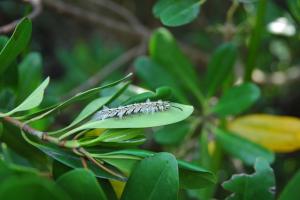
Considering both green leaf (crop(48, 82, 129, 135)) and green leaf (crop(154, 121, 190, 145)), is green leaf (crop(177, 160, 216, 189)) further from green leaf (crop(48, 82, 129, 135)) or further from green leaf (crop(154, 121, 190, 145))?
green leaf (crop(154, 121, 190, 145))

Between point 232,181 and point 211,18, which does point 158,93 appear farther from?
point 211,18

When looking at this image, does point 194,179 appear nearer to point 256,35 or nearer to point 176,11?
point 176,11

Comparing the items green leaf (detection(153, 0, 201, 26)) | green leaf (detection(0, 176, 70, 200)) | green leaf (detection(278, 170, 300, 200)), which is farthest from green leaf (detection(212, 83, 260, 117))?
green leaf (detection(0, 176, 70, 200))

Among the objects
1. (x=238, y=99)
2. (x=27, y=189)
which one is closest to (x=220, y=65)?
(x=238, y=99)

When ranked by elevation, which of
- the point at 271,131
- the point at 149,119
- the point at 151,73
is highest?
the point at 149,119

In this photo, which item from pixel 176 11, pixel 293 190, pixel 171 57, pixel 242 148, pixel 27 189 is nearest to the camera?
pixel 27 189

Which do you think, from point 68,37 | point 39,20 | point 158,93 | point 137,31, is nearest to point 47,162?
point 158,93
